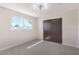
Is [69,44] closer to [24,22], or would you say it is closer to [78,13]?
[78,13]

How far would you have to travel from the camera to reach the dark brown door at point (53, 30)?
17.4 ft

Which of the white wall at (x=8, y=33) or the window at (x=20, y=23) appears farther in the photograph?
the window at (x=20, y=23)

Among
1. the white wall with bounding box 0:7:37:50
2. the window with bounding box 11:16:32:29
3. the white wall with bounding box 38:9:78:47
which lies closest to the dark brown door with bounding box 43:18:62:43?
the white wall with bounding box 38:9:78:47

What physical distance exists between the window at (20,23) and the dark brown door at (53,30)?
1.40 metres

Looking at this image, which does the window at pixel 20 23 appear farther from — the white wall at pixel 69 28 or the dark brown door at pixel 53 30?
the white wall at pixel 69 28

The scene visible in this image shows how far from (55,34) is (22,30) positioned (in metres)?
2.44

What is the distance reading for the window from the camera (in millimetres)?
4391

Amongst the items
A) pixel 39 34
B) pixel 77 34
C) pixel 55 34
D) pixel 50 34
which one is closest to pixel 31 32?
pixel 39 34

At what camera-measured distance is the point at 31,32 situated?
6.22m

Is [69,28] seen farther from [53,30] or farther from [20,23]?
[20,23]

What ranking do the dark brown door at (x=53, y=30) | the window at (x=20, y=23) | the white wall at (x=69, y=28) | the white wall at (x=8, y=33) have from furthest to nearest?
the dark brown door at (x=53, y=30), the window at (x=20, y=23), the white wall at (x=69, y=28), the white wall at (x=8, y=33)

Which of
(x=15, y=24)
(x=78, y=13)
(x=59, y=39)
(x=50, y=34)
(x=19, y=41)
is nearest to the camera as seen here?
(x=78, y=13)

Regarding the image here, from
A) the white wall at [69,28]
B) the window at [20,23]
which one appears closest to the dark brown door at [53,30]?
the white wall at [69,28]

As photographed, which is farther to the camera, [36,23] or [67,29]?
[36,23]
